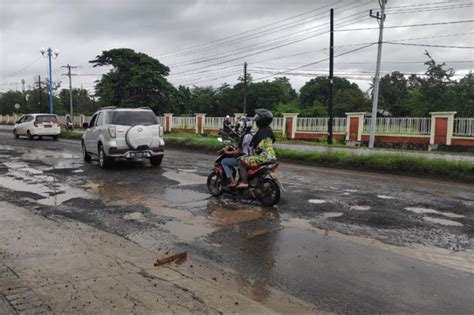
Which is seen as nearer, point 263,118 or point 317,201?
point 263,118

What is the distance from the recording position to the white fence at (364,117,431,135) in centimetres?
2567

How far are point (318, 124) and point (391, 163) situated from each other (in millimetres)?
18489

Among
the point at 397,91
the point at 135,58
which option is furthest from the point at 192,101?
the point at 397,91

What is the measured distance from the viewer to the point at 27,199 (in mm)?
8305

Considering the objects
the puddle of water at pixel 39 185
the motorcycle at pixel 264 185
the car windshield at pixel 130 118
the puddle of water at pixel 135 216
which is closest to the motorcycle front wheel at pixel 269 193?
the motorcycle at pixel 264 185

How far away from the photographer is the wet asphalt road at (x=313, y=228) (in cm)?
420

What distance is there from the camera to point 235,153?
843 centimetres

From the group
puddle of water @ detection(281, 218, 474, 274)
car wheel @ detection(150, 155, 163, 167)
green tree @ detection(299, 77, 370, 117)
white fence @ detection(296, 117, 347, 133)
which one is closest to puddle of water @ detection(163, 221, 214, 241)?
puddle of water @ detection(281, 218, 474, 274)

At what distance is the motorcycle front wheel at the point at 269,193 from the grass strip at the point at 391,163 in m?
6.41

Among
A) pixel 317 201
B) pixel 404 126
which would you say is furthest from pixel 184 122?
pixel 317 201

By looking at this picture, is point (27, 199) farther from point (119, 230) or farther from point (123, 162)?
point (123, 162)

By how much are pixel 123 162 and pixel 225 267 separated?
10.6 meters

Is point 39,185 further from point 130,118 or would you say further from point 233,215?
point 233,215

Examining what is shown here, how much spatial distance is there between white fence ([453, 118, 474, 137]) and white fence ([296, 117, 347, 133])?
24.5 feet
